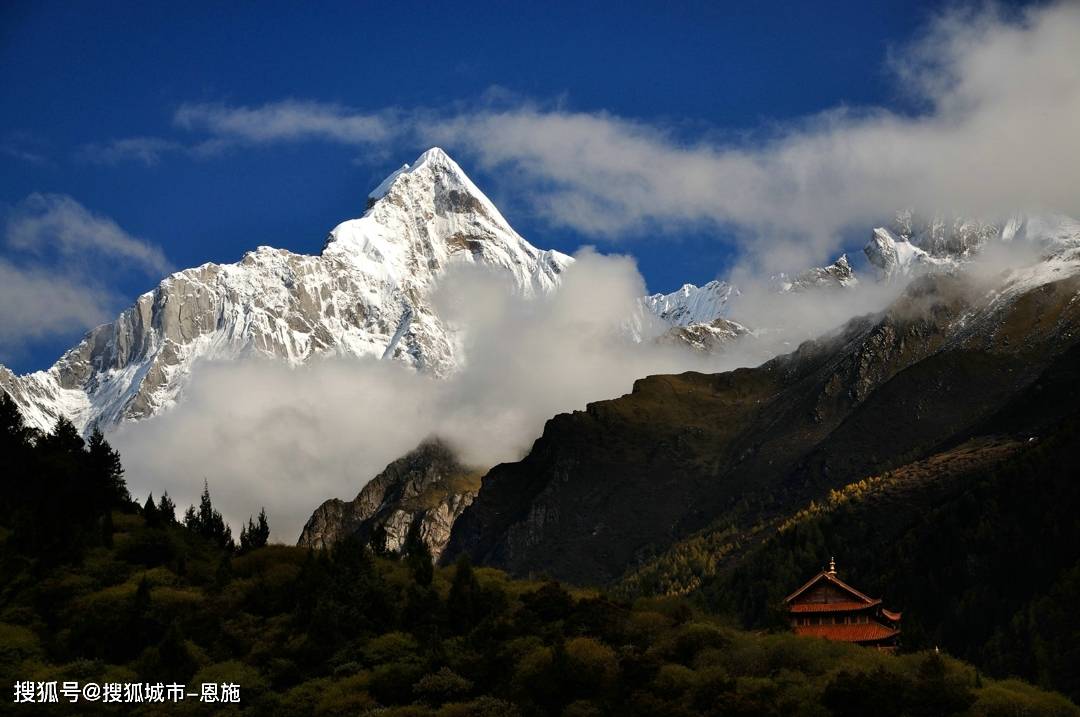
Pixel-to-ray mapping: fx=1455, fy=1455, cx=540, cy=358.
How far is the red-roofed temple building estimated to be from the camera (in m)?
130

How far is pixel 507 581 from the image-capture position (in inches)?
6038

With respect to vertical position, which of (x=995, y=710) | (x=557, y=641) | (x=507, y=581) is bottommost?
(x=995, y=710)

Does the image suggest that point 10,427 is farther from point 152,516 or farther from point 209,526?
point 209,526

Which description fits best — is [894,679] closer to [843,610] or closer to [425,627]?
[843,610]

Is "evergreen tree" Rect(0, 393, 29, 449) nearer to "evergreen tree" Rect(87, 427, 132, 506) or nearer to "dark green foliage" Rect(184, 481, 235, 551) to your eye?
"evergreen tree" Rect(87, 427, 132, 506)

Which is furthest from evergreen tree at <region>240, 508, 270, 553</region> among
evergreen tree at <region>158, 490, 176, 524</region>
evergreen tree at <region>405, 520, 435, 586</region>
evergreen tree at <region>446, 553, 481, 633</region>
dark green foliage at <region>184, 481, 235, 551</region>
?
evergreen tree at <region>446, 553, 481, 633</region>

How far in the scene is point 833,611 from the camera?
5133 inches

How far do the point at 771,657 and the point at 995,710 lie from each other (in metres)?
19.0

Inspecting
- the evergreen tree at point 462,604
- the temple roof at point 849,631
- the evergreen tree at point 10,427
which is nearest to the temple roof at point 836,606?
the temple roof at point 849,631

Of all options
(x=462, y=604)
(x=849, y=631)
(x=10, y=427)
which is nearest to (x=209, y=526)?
(x=10, y=427)

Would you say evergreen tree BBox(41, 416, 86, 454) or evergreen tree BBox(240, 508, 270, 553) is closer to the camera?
evergreen tree BBox(41, 416, 86, 454)

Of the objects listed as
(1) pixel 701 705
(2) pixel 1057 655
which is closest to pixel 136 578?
(1) pixel 701 705

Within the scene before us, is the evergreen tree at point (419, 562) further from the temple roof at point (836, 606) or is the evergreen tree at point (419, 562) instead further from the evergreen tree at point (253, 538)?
the temple roof at point (836, 606)

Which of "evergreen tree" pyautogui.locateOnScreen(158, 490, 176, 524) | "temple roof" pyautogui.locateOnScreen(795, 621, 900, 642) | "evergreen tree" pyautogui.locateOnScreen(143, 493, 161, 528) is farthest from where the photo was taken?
"evergreen tree" pyautogui.locateOnScreen(158, 490, 176, 524)
